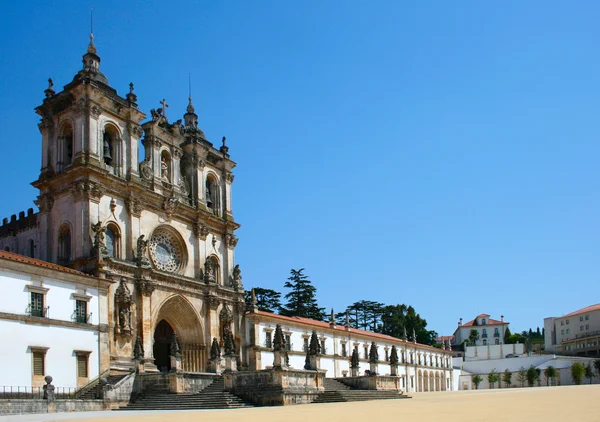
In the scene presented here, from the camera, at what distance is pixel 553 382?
87.1 meters

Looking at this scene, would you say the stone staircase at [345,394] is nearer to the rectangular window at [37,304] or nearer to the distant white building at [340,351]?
the distant white building at [340,351]

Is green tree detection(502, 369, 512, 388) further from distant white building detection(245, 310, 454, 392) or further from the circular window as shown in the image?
the circular window

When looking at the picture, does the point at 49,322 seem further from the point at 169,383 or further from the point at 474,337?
the point at 474,337

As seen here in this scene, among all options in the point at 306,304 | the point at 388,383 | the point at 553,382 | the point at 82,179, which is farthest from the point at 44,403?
the point at 553,382

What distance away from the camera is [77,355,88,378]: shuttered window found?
3230 cm

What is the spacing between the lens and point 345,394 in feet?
112

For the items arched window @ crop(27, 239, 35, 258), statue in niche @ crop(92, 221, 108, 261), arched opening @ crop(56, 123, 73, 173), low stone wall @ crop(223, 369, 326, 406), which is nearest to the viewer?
low stone wall @ crop(223, 369, 326, 406)

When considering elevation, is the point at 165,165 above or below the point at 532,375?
above

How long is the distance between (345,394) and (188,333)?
1404cm

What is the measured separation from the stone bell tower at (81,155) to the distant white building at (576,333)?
86981 mm

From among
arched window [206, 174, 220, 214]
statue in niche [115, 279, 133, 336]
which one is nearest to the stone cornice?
statue in niche [115, 279, 133, 336]

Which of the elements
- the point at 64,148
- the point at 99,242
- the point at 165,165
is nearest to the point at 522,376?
the point at 165,165

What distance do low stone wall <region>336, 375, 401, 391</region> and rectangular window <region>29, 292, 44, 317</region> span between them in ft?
63.8

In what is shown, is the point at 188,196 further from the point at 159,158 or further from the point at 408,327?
the point at 408,327
